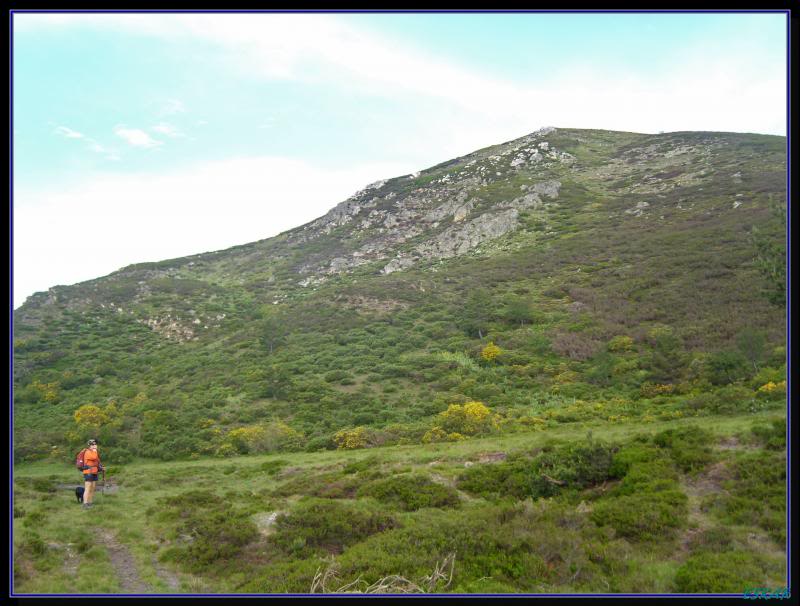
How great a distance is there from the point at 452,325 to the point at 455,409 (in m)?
16.1

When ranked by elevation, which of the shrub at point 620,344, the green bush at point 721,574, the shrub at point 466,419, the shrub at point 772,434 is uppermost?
the shrub at point 620,344

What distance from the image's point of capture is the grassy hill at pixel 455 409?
871cm

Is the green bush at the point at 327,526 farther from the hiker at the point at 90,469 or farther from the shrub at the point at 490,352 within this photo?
the shrub at the point at 490,352

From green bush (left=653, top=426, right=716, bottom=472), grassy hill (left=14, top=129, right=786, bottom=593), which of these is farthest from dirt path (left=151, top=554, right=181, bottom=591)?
green bush (left=653, top=426, right=716, bottom=472)

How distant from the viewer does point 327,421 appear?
24.0m

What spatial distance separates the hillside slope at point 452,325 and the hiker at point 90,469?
8.09m

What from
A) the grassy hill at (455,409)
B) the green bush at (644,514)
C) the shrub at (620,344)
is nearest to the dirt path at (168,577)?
the grassy hill at (455,409)

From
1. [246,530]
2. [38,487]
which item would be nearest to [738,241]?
[246,530]

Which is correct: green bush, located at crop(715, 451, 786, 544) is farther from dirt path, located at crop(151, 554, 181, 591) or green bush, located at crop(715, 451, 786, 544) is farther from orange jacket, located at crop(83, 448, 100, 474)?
orange jacket, located at crop(83, 448, 100, 474)

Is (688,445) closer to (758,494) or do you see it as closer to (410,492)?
(758,494)

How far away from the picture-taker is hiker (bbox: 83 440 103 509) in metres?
12.9

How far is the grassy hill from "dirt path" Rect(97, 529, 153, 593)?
8 cm

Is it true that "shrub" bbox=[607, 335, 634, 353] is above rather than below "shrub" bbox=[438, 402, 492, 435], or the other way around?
above

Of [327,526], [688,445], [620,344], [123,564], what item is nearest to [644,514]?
[688,445]
